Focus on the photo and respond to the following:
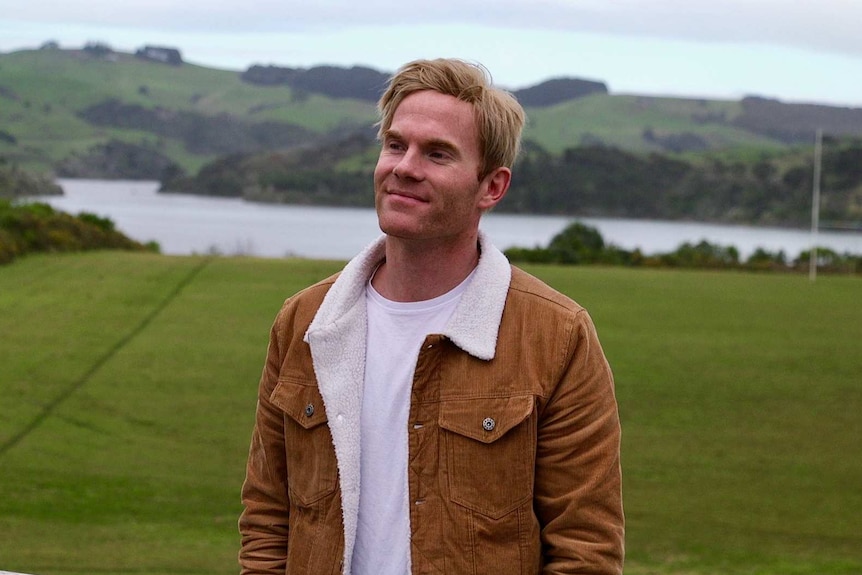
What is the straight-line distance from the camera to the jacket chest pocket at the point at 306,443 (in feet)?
7.31

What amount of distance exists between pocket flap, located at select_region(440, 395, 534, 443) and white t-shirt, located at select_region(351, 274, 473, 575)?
10 centimetres

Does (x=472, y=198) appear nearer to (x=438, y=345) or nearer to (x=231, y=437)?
(x=438, y=345)

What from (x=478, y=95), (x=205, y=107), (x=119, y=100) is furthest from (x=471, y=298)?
(x=205, y=107)

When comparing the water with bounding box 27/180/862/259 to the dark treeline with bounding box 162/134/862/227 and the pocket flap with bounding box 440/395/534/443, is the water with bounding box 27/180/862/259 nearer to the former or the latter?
the dark treeline with bounding box 162/134/862/227

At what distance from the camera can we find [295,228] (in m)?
49.5

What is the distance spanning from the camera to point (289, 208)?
2283 inches

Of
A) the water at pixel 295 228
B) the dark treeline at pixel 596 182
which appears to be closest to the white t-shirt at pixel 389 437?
the water at pixel 295 228

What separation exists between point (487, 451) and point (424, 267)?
1.16 feet

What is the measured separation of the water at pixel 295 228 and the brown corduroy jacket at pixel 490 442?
28588 millimetres

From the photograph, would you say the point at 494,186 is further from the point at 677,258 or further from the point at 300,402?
the point at 677,258

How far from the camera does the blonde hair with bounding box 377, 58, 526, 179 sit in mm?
2164

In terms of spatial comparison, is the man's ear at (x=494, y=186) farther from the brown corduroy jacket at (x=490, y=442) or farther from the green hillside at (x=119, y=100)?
the green hillside at (x=119, y=100)

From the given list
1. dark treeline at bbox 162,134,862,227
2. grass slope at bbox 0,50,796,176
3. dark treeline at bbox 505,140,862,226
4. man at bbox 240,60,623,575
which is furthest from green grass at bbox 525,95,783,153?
man at bbox 240,60,623,575

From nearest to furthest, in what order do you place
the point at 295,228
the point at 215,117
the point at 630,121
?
1. the point at 295,228
2. the point at 215,117
3. the point at 630,121
